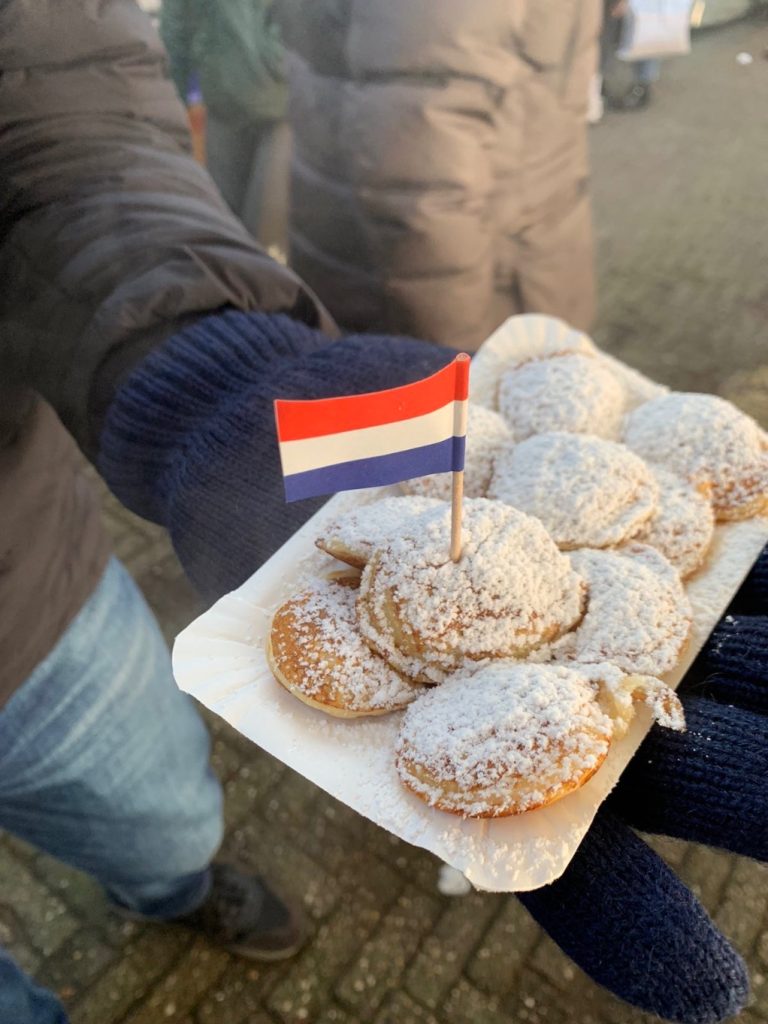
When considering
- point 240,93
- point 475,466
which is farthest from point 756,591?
point 240,93

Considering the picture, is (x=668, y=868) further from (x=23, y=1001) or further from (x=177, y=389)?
(x=23, y=1001)

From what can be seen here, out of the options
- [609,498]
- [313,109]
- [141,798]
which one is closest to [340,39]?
[313,109]

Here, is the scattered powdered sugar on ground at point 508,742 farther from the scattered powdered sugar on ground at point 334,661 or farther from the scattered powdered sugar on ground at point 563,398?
the scattered powdered sugar on ground at point 563,398

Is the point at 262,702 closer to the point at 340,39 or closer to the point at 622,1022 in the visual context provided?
the point at 622,1022

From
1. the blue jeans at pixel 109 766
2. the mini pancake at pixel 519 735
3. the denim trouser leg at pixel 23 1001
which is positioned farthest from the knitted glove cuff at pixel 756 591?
the denim trouser leg at pixel 23 1001

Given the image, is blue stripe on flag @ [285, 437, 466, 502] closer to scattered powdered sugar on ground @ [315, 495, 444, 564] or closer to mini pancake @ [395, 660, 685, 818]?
scattered powdered sugar on ground @ [315, 495, 444, 564]

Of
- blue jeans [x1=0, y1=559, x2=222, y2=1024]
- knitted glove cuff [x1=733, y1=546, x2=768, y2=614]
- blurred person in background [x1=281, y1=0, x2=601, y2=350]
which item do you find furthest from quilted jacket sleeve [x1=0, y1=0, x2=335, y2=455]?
knitted glove cuff [x1=733, y1=546, x2=768, y2=614]
